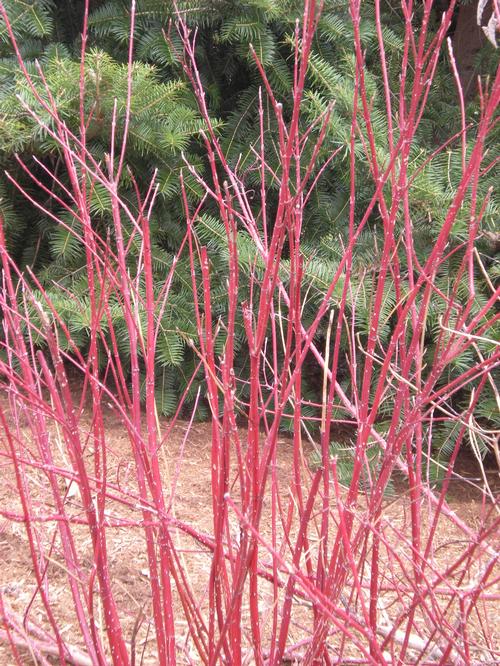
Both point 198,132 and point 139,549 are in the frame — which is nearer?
point 139,549

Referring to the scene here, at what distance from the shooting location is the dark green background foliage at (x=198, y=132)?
245 centimetres

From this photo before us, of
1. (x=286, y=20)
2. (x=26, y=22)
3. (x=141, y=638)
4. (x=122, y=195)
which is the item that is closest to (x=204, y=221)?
(x=122, y=195)

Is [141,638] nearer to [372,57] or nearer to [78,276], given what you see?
[78,276]

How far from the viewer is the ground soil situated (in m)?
1.66

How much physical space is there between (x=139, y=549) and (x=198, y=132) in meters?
1.72

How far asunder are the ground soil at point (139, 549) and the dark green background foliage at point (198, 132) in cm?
30

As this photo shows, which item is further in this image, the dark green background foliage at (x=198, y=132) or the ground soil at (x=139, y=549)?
the dark green background foliage at (x=198, y=132)

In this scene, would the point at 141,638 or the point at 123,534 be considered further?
the point at 123,534

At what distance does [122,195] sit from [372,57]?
1.42 m

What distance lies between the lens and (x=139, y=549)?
207 centimetres

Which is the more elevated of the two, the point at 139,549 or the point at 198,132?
the point at 198,132

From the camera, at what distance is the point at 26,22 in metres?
2.62

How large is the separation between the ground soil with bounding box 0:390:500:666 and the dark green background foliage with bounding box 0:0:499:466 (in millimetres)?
295

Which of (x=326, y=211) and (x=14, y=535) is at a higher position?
(x=326, y=211)
